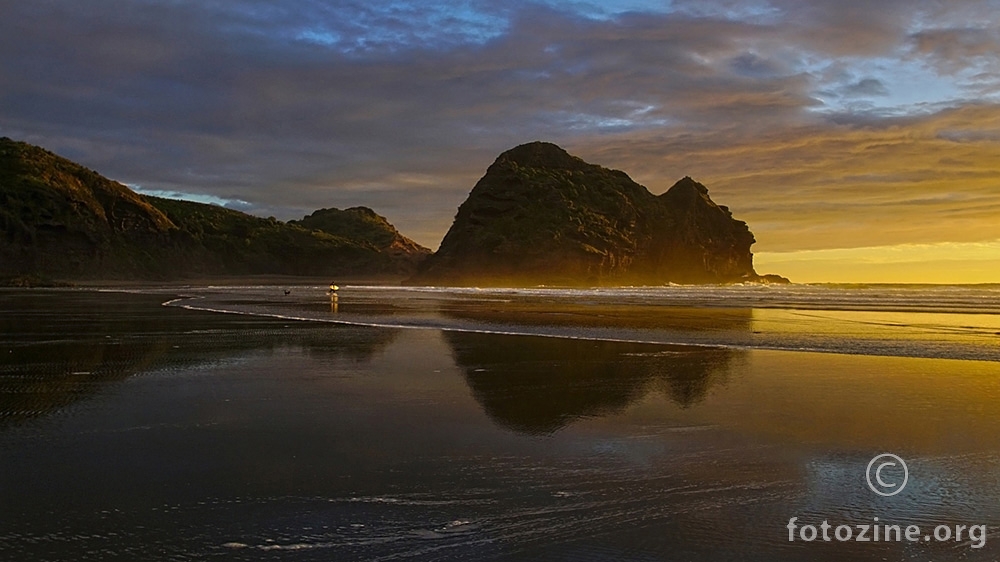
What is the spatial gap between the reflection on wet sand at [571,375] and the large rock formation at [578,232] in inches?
3209

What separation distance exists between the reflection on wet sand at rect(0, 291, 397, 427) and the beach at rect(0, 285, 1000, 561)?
125 mm

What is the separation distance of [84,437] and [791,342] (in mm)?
15433

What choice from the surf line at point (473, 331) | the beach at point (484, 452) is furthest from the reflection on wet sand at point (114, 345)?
the surf line at point (473, 331)

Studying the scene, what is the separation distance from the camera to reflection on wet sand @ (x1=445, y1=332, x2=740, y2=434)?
29.5ft

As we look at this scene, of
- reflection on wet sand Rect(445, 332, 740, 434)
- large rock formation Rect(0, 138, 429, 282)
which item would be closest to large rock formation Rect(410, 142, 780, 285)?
large rock formation Rect(0, 138, 429, 282)

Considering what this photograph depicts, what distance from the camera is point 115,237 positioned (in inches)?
4385

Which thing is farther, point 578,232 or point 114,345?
point 578,232

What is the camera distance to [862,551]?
458 centimetres

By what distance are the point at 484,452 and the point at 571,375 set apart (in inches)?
208

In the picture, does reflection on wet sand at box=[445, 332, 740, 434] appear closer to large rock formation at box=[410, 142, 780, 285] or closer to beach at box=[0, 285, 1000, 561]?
beach at box=[0, 285, 1000, 561]

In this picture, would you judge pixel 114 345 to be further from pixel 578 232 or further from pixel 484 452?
pixel 578 232

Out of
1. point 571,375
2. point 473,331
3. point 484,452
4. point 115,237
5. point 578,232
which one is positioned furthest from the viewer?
point 115,237

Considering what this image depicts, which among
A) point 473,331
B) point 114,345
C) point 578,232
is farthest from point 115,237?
point 473,331

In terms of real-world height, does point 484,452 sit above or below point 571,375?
below
